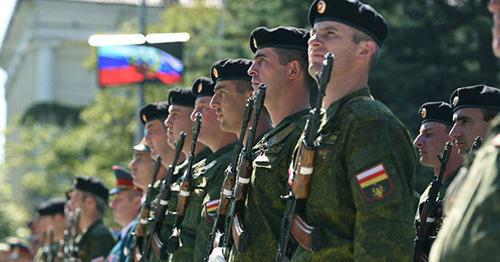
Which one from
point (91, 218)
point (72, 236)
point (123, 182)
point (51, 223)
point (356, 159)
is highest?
point (356, 159)

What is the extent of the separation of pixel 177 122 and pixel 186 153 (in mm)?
231

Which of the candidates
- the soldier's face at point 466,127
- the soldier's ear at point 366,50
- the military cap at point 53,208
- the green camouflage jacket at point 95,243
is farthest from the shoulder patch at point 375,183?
the military cap at point 53,208

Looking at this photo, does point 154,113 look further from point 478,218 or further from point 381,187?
point 478,218

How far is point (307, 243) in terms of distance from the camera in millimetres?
5457

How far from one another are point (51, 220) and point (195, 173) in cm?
950

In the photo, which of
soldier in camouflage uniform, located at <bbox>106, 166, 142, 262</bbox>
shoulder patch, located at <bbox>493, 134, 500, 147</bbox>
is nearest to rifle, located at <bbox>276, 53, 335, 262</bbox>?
shoulder patch, located at <bbox>493, 134, 500, 147</bbox>

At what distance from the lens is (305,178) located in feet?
17.9

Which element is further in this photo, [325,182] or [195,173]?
[195,173]

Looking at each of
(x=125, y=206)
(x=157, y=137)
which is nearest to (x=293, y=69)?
(x=157, y=137)

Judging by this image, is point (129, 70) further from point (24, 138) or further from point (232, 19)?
point (24, 138)

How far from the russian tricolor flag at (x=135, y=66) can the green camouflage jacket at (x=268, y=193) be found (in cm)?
1630

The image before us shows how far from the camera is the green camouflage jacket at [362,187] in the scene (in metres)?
5.21

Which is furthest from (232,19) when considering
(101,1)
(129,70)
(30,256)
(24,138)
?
(101,1)

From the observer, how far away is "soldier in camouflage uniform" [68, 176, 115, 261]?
41.5 feet
